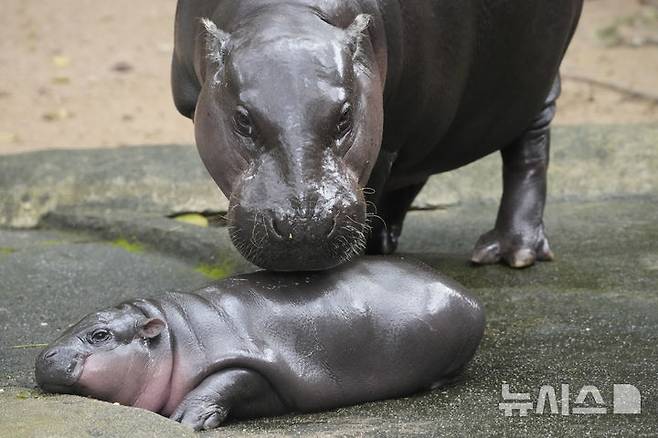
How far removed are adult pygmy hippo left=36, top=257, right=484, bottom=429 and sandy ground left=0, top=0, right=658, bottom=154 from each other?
592 cm

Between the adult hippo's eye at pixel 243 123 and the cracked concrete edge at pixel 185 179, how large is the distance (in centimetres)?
281

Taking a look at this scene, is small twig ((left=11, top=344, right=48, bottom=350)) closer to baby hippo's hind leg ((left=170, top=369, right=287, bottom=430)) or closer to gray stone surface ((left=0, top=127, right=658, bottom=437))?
gray stone surface ((left=0, top=127, right=658, bottom=437))

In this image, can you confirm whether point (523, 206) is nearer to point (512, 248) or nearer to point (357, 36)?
point (512, 248)

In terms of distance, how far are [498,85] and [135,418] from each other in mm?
2397

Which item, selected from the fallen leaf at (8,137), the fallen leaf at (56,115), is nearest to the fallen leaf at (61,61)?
the fallen leaf at (56,115)

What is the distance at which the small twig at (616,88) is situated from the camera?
33.5 ft

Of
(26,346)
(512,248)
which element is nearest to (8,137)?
(512,248)

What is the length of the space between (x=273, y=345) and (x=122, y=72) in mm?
8270

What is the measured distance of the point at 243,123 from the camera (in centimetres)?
393

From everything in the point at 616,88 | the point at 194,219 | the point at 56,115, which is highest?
the point at 194,219

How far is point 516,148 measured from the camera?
5.79 meters

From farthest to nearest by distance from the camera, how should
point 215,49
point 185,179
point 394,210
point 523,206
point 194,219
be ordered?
point 185,179
point 194,219
point 394,210
point 523,206
point 215,49

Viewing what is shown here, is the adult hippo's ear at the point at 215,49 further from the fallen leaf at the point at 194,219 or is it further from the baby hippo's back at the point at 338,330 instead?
the fallen leaf at the point at 194,219

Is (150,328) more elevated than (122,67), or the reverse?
(150,328)
